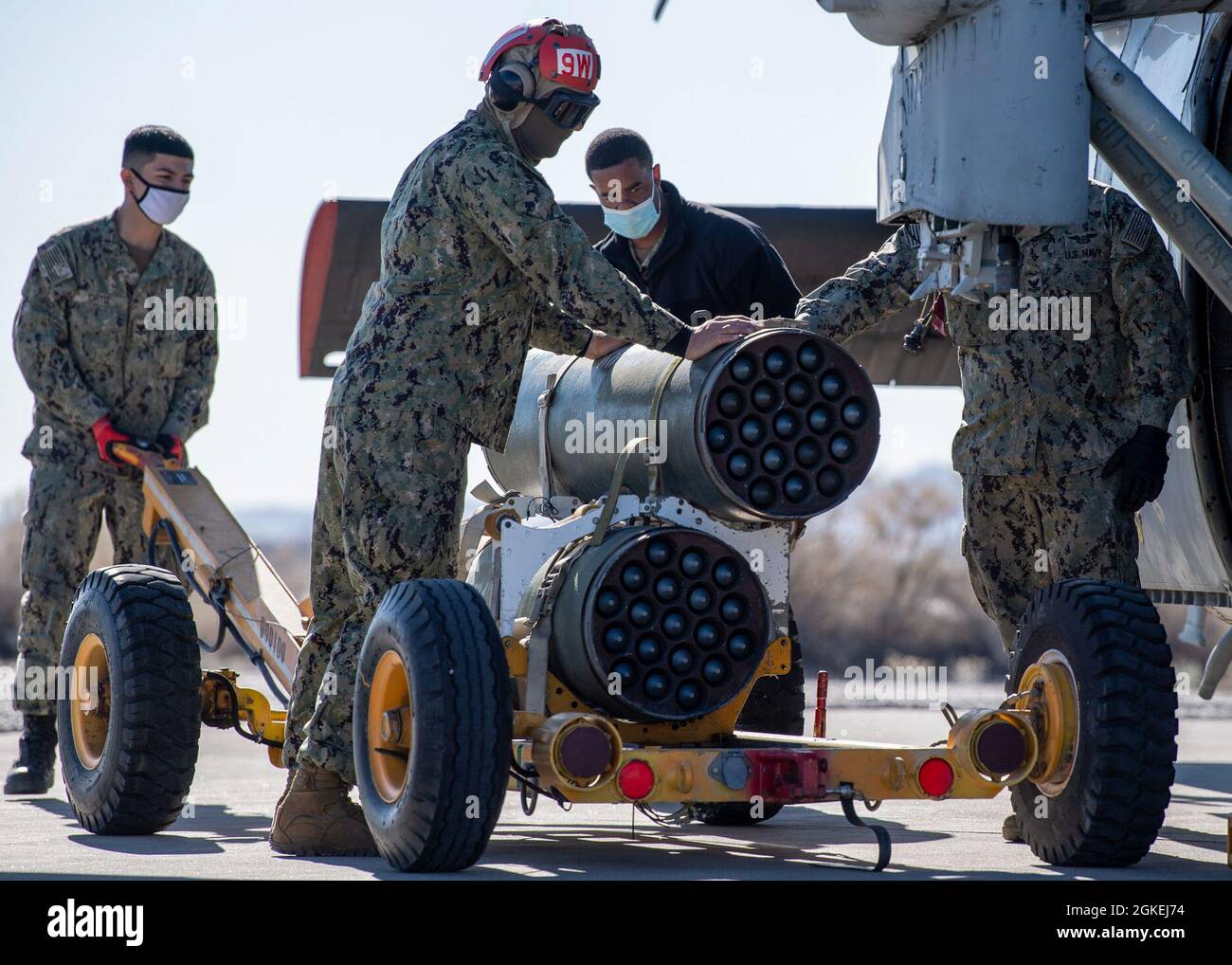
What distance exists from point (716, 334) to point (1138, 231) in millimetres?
2018

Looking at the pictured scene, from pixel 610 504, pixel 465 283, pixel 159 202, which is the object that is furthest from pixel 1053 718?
pixel 159 202

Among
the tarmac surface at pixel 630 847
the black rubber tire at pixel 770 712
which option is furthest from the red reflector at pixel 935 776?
the black rubber tire at pixel 770 712

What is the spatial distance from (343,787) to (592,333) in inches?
62.8

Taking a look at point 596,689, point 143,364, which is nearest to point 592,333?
point 596,689

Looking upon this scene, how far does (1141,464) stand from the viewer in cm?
625

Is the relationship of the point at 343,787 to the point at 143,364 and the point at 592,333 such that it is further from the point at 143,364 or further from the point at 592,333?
the point at 143,364

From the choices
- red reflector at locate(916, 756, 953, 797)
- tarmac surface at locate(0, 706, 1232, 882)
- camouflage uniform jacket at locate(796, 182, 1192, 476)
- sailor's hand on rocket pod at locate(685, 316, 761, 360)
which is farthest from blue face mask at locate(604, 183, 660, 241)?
red reflector at locate(916, 756, 953, 797)

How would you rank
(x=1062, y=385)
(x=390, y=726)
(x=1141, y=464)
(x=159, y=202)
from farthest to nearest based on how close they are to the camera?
(x=159, y=202)
(x=1062, y=385)
(x=1141, y=464)
(x=390, y=726)

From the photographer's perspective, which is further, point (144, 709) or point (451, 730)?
point (144, 709)

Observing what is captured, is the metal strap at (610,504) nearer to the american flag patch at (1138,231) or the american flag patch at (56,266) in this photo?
the american flag patch at (1138,231)

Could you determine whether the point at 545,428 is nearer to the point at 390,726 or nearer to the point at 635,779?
the point at 390,726

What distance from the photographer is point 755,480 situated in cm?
508

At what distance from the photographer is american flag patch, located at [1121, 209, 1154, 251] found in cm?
639

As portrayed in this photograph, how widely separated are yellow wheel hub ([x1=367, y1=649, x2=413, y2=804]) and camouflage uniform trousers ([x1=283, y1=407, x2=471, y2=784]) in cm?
49
